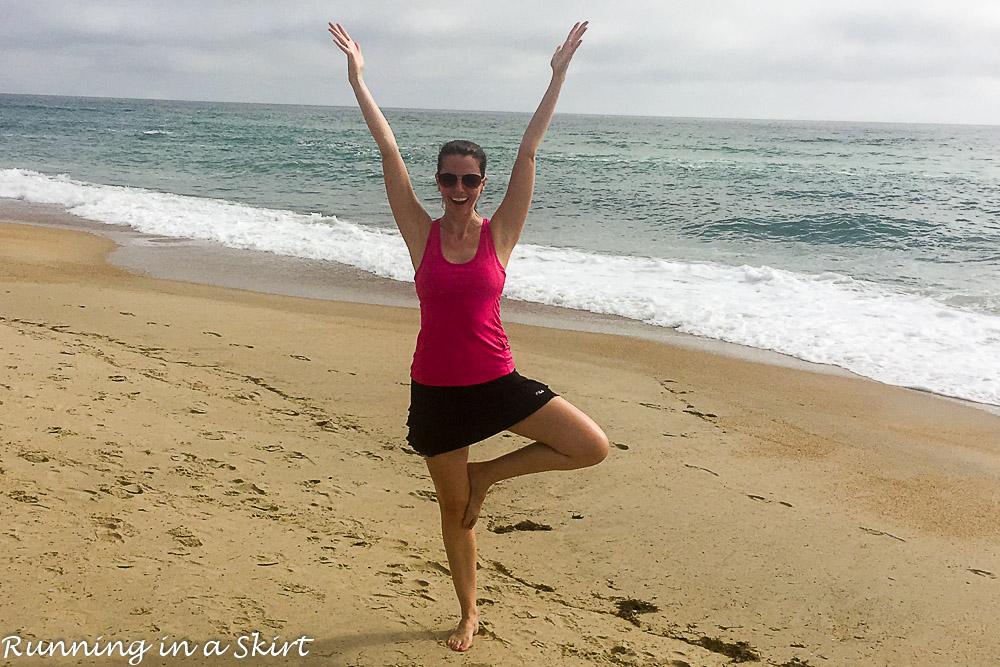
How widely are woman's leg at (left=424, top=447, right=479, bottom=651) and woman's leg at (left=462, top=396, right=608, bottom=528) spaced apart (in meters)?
0.06

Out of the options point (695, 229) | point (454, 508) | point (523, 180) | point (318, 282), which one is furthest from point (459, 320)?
point (695, 229)

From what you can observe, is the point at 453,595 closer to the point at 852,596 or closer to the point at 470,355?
the point at 470,355

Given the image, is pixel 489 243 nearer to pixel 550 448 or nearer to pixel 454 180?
pixel 454 180

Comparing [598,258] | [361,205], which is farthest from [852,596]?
[361,205]

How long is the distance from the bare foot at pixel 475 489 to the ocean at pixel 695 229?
5.85m

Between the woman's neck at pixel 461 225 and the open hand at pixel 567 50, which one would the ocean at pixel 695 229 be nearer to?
the open hand at pixel 567 50

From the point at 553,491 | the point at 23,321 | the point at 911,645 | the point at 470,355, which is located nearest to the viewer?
the point at 470,355

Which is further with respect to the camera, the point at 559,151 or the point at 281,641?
the point at 559,151

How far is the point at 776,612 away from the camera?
3.61 m

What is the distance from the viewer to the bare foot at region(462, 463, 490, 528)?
9.46ft

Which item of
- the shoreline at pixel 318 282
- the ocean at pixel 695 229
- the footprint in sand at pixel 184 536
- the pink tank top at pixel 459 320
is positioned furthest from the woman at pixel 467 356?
the ocean at pixel 695 229

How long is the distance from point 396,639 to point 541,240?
13.5m

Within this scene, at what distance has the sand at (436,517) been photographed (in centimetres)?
314

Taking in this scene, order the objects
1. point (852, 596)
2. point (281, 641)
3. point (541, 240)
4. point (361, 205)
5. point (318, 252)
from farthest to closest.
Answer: point (361, 205) < point (541, 240) < point (318, 252) < point (852, 596) < point (281, 641)
